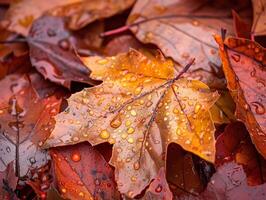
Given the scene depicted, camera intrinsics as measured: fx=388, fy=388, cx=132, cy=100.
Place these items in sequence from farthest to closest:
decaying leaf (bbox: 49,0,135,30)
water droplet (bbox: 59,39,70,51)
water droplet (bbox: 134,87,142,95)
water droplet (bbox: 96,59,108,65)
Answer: decaying leaf (bbox: 49,0,135,30) < water droplet (bbox: 59,39,70,51) < water droplet (bbox: 96,59,108,65) < water droplet (bbox: 134,87,142,95)

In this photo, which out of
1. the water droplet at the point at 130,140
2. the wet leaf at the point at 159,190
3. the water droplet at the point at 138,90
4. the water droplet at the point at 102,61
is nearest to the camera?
the wet leaf at the point at 159,190

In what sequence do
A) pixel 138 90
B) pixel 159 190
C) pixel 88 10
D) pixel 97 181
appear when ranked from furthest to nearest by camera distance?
1. pixel 88 10
2. pixel 138 90
3. pixel 97 181
4. pixel 159 190

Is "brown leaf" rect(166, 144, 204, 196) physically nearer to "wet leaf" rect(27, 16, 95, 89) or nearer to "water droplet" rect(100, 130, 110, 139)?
"water droplet" rect(100, 130, 110, 139)

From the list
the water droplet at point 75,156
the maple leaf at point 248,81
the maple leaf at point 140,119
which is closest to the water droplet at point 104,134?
the maple leaf at point 140,119

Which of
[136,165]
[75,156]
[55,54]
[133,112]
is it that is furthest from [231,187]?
[55,54]

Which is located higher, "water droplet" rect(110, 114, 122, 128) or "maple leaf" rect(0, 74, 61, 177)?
"water droplet" rect(110, 114, 122, 128)

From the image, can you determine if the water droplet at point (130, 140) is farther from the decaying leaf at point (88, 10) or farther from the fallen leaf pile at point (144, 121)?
the decaying leaf at point (88, 10)

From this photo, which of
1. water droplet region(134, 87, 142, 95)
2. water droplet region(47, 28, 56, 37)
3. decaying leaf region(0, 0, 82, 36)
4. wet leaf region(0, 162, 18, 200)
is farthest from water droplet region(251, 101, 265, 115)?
decaying leaf region(0, 0, 82, 36)

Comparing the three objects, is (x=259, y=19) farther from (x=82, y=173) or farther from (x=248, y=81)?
(x=82, y=173)
